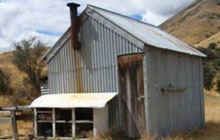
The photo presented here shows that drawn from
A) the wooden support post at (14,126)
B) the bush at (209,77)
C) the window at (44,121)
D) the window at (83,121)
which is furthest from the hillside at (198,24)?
the wooden support post at (14,126)

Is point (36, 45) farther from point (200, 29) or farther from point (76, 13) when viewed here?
point (200, 29)

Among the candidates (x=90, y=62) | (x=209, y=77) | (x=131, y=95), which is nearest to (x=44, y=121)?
(x=90, y=62)

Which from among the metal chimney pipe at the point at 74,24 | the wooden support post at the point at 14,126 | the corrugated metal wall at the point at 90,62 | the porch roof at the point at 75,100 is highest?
the metal chimney pipe at the point at 74,24

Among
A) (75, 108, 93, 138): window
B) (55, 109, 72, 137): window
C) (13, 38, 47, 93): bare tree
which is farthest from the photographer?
(13, 38, 47, 93): bare tree

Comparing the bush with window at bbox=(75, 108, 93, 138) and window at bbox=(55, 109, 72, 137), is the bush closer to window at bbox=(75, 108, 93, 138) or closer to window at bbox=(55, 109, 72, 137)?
window at bbox=(75, 108, 93, 138)

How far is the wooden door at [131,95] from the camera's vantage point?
16.7 m

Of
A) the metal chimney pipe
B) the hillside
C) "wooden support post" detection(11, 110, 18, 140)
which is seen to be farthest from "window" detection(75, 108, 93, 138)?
the hillside

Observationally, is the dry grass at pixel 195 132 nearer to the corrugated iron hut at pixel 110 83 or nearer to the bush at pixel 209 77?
the corrugated iron hut at pixel 110 83

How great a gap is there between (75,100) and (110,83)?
160 centimetres

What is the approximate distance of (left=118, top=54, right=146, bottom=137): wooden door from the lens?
16672 mm

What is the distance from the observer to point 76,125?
701 inches

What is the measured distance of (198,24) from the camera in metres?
141

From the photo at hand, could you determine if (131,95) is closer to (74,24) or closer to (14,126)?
(74,24)

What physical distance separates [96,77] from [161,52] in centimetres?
292
